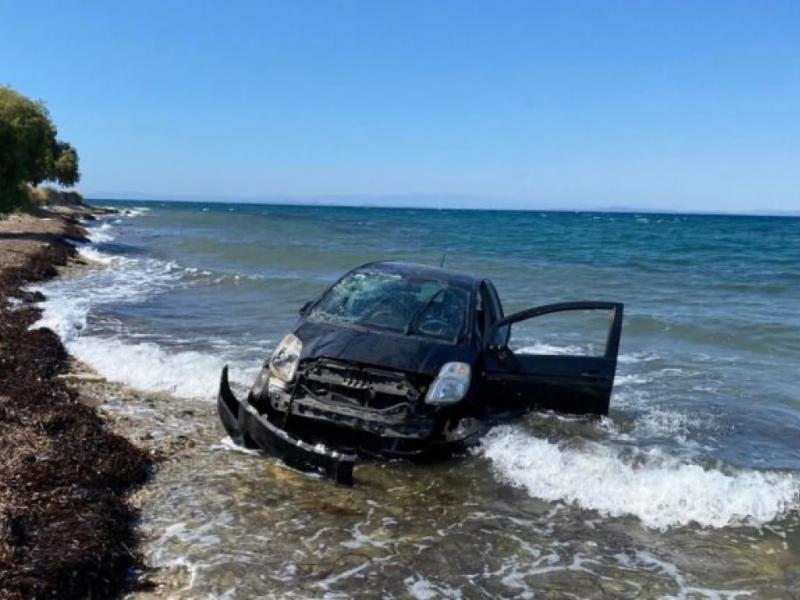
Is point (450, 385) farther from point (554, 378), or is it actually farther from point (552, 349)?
point (552, 349)

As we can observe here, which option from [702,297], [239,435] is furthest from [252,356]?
[702,297]

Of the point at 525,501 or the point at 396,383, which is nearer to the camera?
the point at 525,501

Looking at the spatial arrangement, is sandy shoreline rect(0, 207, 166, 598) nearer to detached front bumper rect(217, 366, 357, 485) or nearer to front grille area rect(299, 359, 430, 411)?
detached front bumper rect(217, 366, 357, 485)

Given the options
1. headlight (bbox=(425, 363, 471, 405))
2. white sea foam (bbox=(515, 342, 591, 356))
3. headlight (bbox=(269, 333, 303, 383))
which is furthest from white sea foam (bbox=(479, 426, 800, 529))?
white sea foam (bbox=(515, 342, 591, 356))

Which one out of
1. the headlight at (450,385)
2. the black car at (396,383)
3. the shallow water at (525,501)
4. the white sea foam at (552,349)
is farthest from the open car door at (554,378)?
the white sea foam at (552,349)

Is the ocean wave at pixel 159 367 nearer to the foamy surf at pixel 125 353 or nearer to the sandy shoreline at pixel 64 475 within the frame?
the foamy surf at pixel 125 353

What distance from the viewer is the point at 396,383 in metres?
6.14

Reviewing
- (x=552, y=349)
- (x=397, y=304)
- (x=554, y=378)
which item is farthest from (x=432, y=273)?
(x=552, y=349)

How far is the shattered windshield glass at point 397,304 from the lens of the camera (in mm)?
7137

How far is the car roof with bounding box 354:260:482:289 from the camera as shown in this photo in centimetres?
794

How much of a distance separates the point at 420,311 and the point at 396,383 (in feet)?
4.34

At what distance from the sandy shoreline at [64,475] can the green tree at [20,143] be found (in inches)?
926

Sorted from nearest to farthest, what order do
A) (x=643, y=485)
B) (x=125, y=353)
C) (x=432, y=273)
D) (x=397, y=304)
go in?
(x=643, y=485) → (x=397, y=304) → (x=432, y=273) → (x=125, y=353)

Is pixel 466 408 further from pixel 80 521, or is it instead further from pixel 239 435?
pixel 80 521
